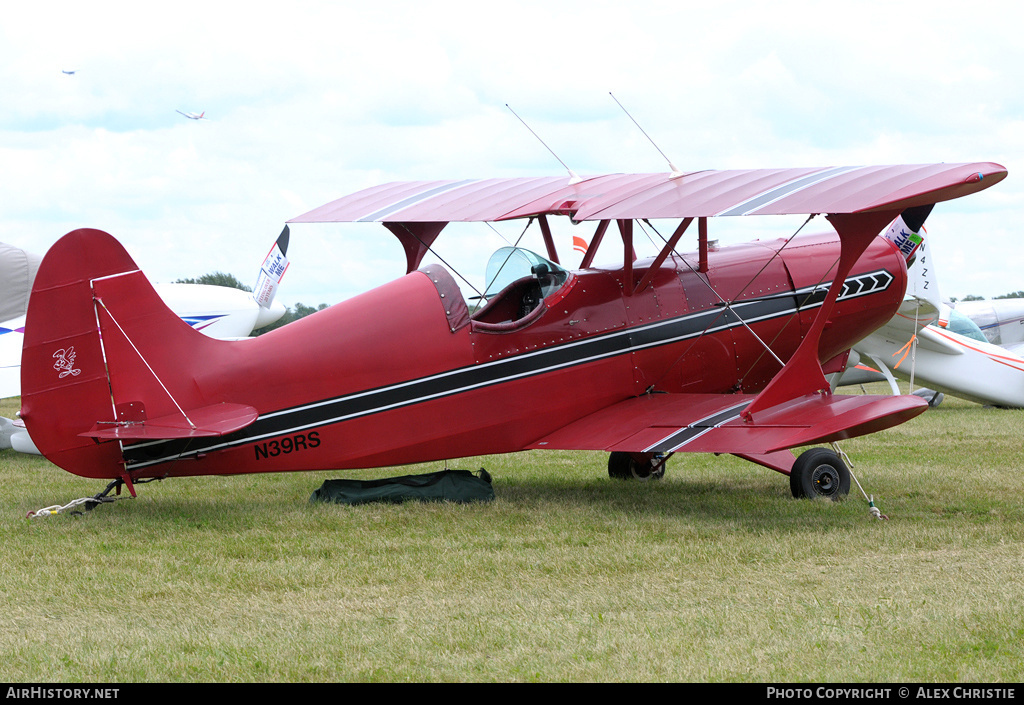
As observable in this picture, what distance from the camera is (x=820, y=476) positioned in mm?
7699

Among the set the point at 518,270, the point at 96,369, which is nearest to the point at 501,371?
the point at 518,270

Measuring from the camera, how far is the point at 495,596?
16.9 feet

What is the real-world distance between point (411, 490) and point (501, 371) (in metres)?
1.18

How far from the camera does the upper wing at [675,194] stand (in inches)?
257

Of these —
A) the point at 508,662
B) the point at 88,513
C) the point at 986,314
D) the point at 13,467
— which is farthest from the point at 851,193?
the point at 986,314

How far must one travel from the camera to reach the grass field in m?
4.01

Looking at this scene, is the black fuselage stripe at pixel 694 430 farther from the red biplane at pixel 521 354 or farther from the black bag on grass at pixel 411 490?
the black bag on grass at pixel 411 490

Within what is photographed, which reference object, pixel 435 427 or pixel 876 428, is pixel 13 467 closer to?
pixel 435 427

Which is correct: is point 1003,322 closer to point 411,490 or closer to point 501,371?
point 501,371

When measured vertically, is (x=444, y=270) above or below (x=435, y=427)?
above

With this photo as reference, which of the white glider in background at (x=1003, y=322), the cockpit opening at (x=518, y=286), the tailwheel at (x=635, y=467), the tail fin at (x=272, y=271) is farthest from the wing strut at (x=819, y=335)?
the tail fin at (x=272, y=271)

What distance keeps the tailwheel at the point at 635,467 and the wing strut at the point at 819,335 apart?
1993 mm

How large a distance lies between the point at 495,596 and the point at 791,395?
325 cm

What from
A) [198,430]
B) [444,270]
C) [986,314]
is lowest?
[986,314]
